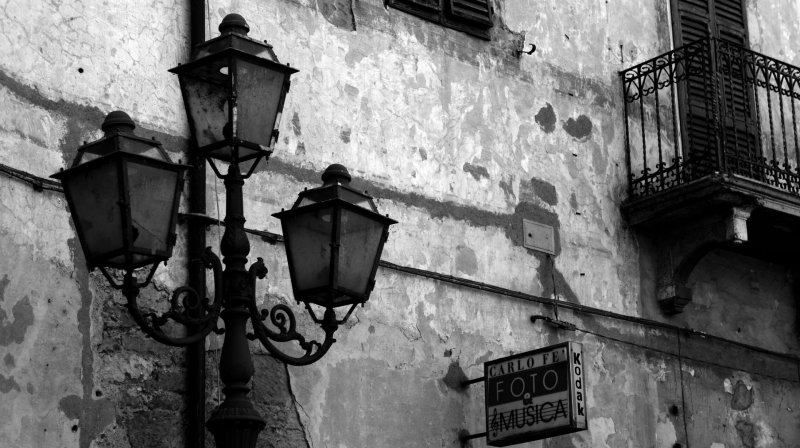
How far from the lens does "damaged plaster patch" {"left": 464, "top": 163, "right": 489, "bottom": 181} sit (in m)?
10.5

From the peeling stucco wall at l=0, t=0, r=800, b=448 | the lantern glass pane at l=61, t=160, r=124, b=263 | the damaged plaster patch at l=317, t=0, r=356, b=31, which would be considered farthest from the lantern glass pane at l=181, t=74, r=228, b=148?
the damaged plaster patch at l=317, t=0, r=356, b=31

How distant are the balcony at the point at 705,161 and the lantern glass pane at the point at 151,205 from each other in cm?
515

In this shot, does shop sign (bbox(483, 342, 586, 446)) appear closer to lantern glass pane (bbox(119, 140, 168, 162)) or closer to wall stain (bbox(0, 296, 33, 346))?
wall stain (bbox(0, 296, 33, 346))

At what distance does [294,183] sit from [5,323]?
7.19 feet

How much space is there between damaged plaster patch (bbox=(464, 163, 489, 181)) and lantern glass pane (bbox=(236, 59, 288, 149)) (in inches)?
142

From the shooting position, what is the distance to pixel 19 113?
8312 millimetres

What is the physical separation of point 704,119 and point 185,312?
6378mm

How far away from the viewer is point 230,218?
274 inches

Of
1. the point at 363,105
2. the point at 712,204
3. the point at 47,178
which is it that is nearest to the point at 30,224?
the point at 47,178

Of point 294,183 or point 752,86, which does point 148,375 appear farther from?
point 752,86

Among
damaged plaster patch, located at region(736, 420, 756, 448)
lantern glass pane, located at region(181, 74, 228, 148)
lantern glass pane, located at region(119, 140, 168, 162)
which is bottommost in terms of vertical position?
damaged plaster patch, located at region(736, 420, 756, 448)

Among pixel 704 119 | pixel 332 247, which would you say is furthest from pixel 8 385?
pixel 704 119

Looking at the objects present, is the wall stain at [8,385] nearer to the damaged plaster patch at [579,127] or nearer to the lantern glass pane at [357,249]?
the lantern glass pane at [357,249]

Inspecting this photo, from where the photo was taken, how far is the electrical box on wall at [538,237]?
10.7 m
